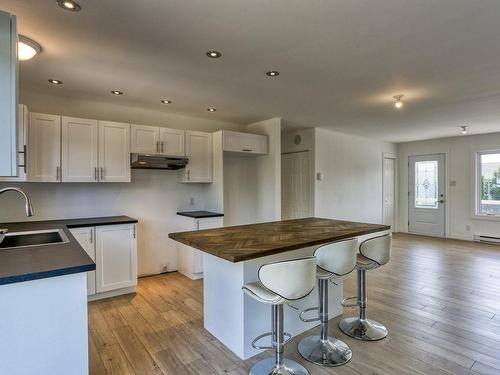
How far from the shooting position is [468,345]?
95.1 inches

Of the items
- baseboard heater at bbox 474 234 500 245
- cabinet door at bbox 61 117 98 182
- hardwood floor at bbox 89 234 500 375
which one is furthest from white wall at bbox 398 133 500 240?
cabinet door at bbox 61 117 98 182

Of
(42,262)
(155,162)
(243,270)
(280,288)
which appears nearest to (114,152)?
(155,162)

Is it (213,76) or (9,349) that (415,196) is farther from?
(9,349)

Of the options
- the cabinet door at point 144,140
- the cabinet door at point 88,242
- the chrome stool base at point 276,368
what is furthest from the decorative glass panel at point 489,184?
the cabinet door at point 88,242

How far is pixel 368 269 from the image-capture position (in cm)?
260

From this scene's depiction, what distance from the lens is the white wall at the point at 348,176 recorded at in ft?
19.4

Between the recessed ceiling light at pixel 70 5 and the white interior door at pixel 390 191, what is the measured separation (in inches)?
293

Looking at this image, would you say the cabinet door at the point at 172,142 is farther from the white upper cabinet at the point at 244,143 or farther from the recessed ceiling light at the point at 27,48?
the recessed ceiling light at the point at 27,48

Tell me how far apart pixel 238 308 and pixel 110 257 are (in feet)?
6.43

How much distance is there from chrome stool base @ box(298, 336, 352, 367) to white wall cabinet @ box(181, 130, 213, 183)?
8.88 ft

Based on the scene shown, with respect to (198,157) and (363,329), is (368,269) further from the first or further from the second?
(198,157)

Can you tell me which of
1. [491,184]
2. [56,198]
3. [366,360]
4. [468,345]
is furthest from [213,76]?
[491,184]

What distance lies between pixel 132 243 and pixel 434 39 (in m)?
3.69

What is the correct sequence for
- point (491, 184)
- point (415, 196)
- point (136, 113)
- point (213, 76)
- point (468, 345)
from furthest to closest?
point (415, 196), point (491, 184), point (136, 113), point (213, 76), point (468, 345)
